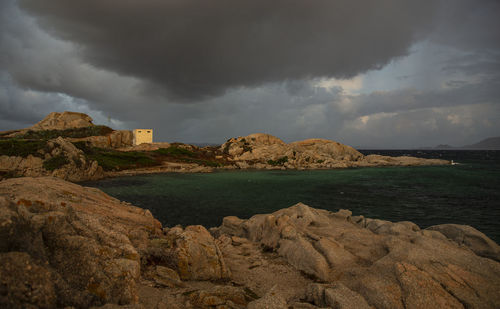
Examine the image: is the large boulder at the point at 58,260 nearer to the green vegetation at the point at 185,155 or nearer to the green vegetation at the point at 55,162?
the green vegetation at the point at 55,162

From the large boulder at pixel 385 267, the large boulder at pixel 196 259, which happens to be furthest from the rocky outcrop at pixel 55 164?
the large boulder at pixel 385 267

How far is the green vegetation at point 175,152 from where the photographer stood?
94562mm

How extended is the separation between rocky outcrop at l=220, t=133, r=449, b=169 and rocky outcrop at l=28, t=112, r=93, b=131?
7234 centimetres

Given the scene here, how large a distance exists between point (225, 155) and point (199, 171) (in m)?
31.5

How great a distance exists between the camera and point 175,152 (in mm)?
97500

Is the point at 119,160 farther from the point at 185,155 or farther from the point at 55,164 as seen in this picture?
the point at 185,155

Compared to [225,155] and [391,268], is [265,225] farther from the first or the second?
[225,155]

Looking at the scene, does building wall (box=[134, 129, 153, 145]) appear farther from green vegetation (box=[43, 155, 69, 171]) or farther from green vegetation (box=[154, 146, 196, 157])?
green vegetation (box=[43, 155, 69, 171])

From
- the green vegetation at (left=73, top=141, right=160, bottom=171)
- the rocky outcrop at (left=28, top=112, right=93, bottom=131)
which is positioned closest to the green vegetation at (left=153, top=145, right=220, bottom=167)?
the green vegetation at (left=73, top=141, right=160, bottom=171)

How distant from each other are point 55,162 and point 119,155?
2668cm

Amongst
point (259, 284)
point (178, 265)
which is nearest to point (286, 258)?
point (259, 284)

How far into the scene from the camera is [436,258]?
1048 centimetres

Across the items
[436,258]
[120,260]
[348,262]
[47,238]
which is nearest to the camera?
[47,238]

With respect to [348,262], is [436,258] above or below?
above
